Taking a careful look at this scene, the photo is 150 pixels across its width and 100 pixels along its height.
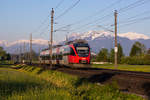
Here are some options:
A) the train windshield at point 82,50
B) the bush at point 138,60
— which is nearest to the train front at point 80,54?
the train windshield at point 82,50

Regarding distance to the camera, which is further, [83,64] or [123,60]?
[123,60]

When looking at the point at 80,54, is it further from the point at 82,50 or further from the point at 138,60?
the point at 138,60

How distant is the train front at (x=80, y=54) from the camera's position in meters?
35.6

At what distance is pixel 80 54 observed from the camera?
35.8m

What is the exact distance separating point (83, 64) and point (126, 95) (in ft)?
82.6

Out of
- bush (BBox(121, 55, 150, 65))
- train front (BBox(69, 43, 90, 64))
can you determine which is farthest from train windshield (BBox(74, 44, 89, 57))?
bush (BBox(121, 55, 150, 65))

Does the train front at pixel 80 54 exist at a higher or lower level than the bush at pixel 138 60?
higher

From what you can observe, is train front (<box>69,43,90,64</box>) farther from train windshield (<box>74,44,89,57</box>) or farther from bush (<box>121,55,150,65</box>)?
bush (<box>121,55,150,65</box>)

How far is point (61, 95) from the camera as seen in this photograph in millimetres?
10164

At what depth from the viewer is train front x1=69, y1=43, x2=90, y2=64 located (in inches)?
1400

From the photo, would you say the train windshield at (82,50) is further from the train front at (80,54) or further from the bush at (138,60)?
the bush at (138,60)

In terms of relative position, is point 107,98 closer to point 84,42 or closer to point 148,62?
point 84,42

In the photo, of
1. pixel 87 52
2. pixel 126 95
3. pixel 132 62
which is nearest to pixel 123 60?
pixel 132 62

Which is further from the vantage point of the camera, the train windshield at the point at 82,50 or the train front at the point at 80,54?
the train windshield at the point at 82,50
